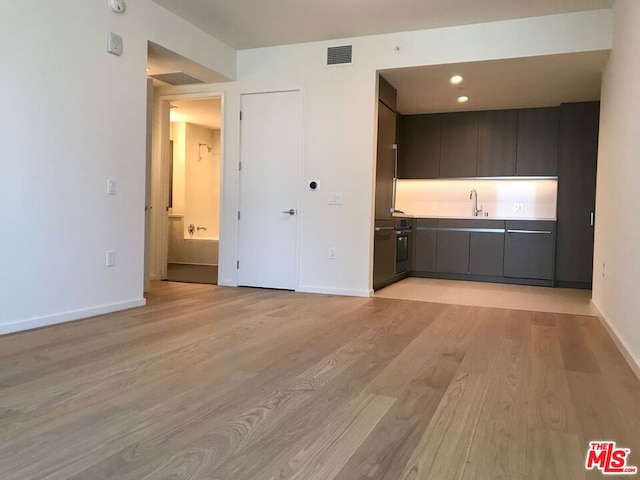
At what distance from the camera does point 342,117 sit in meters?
5.12

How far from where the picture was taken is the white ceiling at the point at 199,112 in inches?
274

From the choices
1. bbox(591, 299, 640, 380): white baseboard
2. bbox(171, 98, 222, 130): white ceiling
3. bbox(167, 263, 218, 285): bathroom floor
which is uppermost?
bbox(171, 98, 222, 130): white ceiling

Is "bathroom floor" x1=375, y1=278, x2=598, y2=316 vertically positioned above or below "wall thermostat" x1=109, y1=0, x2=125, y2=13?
below

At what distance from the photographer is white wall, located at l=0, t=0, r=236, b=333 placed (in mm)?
3154

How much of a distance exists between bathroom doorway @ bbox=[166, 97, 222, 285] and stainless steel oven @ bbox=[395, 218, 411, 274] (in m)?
3.05

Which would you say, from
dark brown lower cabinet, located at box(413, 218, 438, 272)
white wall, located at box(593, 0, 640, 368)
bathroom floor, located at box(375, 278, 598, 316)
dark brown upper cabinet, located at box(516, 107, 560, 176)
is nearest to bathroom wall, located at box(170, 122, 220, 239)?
dark brown lower cabinet, located at box(413, 218, 438, 272)

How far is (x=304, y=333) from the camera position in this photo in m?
3.34

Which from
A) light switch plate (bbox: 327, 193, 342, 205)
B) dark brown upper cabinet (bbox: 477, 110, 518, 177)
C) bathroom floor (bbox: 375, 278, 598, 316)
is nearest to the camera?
bathroom floor (bbox: 375, 278, 598, 316)

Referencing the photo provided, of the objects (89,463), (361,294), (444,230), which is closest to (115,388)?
(89,463)

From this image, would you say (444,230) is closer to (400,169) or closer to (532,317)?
(400,169)

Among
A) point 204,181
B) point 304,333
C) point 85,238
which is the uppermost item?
point 204,181

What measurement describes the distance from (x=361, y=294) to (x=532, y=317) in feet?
5.55

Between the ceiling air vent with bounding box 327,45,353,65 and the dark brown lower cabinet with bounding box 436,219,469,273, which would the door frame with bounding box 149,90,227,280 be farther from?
the dark brown lower cabinet with bounding box 436,219,469,273

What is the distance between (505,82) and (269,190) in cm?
288
